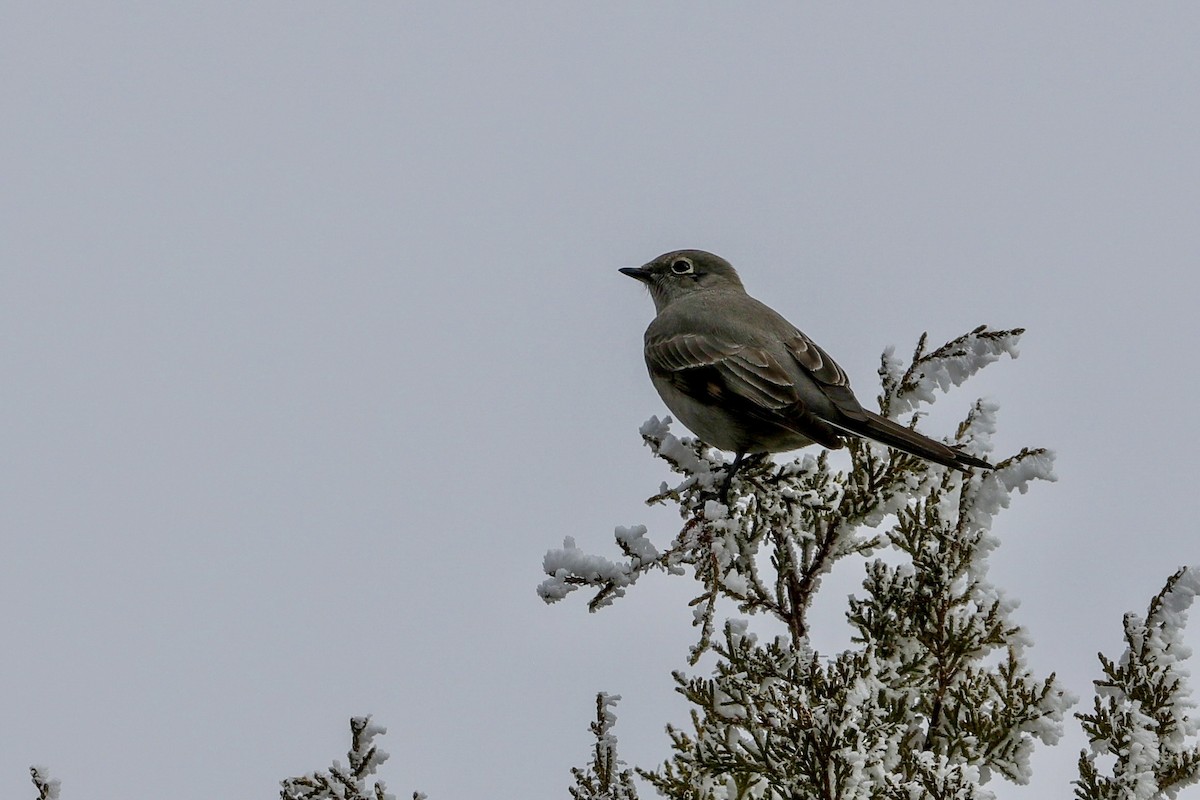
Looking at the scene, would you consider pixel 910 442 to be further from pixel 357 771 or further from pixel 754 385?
pixel 357 771

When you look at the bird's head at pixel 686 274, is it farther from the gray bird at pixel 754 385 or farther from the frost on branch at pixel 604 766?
the frost on branch at pixel 604 766

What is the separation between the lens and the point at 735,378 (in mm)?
7770

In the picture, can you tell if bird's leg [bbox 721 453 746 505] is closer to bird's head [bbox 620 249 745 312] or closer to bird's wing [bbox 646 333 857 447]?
bird's wing [bbox 646 333 857 447]

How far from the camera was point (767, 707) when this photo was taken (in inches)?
243

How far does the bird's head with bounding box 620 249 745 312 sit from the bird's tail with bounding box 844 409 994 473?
3.25 meters

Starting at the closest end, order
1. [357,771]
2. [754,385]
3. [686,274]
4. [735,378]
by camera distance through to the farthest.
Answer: [357,771]
[754,385]
[735,378]
[686,274]

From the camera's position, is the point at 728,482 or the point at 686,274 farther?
the point at 686,274

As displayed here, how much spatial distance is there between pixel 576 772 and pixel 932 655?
198 cm

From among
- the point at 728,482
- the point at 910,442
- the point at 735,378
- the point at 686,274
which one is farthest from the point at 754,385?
the point at 686,274

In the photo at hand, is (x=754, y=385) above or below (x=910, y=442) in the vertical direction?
above

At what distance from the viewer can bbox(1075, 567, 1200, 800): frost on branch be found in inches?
225

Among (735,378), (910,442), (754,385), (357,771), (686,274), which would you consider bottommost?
(357,771)

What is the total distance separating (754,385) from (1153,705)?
9.56 ft

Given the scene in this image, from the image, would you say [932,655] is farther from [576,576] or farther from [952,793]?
[576,576]
